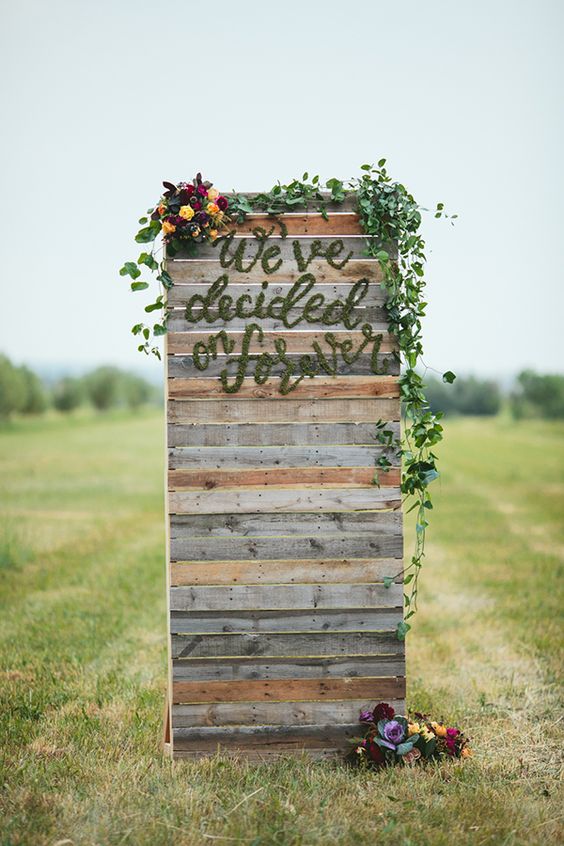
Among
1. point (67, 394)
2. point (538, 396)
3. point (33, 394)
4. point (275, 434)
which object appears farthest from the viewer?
point (67, 394)

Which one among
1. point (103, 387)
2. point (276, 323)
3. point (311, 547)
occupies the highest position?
point (276, 323)

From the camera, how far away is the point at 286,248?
5.67m

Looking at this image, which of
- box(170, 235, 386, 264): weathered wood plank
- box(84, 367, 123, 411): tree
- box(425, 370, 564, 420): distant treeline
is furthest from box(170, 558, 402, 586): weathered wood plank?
box(84, 367, 123, 411): tree

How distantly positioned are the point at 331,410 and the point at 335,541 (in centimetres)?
87

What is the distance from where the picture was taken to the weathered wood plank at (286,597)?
5703 mm

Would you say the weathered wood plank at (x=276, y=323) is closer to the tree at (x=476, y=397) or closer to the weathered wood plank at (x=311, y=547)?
the weathered wood plank at (x=311, y=547)

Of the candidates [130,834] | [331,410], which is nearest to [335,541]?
[331,410]

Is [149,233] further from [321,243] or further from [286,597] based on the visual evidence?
[286,597]

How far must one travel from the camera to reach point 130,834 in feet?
14.9

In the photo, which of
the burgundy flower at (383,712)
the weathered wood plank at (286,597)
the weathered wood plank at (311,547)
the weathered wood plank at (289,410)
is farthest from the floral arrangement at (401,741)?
the weathered wood plank at (289,410)

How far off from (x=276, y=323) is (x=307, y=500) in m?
1.18

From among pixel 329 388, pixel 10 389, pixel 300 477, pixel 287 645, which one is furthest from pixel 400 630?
pixel 10 389

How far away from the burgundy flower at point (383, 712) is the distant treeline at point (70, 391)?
41453mm

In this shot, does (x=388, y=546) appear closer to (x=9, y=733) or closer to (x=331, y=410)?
(x=331, y=410)
